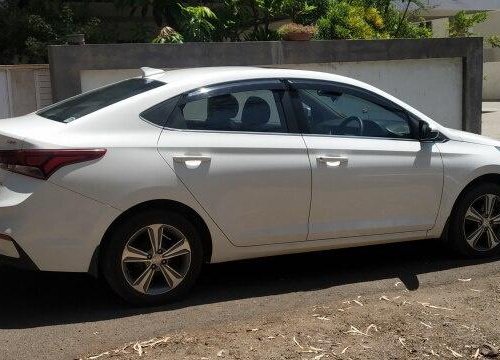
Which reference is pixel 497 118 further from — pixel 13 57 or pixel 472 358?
pixel 472 358

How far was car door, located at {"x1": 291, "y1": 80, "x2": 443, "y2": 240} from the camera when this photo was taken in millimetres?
5199

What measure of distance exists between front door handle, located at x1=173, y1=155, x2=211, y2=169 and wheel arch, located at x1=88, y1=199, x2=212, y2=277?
271 mm

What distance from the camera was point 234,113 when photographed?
5.12 meters

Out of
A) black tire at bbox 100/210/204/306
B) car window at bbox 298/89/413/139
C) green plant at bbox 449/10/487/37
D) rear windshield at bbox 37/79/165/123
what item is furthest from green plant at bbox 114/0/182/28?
green plant at bbox 449/10/487/37

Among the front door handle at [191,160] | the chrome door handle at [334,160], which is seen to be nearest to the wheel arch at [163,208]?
the front door handle at [191,160]

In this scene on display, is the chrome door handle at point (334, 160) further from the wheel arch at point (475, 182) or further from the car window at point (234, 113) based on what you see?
the wheel arch at point (475, 182)

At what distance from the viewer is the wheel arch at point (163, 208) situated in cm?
456

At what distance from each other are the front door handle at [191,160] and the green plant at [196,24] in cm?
639

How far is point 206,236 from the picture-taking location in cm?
492

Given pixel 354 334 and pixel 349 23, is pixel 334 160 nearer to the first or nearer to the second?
pixel 354 334

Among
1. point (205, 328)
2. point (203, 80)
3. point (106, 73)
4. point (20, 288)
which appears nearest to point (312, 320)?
point (205, 328)

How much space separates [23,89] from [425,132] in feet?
16.9

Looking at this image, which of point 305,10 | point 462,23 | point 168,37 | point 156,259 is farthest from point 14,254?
point 462,23

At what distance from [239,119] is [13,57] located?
331 inches
